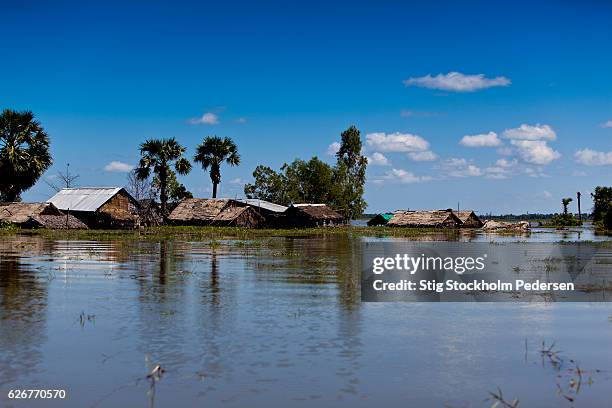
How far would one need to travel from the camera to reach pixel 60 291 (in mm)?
17062

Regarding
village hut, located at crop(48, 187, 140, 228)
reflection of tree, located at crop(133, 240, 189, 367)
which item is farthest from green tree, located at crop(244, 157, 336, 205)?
reflection of tree, located at crop(133, 240, 189, 367)

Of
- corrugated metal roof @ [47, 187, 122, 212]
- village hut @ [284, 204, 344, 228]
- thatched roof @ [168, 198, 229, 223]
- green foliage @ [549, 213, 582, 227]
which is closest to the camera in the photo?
corrugated metal roof @ [47, 187, 122, 212]

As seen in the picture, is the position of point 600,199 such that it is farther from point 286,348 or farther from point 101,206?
point 286,348

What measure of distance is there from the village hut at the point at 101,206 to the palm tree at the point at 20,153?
3.69m

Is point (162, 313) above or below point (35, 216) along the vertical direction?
below

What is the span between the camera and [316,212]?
80.7m

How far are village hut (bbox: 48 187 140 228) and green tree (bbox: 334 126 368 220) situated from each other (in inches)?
1352

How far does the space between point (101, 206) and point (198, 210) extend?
12.2m

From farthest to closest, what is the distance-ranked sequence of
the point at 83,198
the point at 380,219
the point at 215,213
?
1. the point at 380,219
2. the point at 215,213
3. the point at 83,198

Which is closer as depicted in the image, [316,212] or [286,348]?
[286,348]

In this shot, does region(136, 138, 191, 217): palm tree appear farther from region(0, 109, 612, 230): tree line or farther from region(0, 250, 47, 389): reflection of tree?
region(0, 250, 47, 389): reflection of tree

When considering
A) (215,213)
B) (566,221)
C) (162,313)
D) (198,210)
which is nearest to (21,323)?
(162,313)

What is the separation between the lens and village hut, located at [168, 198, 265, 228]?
242 ft

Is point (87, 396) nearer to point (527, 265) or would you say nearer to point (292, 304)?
point (292, 304)
